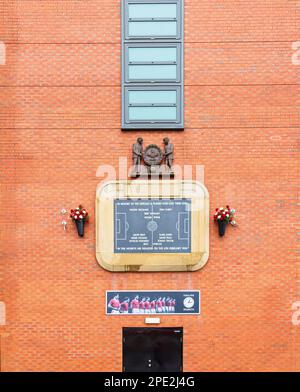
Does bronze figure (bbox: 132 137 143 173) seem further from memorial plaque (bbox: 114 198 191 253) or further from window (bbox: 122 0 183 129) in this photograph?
memorial plaque (bbox: 114 198 191 253)

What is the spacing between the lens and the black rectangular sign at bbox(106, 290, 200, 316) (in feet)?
21.2

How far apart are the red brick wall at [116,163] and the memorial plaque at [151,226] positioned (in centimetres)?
46

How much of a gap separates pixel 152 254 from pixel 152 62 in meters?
3.24

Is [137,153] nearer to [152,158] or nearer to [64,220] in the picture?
[152,158]

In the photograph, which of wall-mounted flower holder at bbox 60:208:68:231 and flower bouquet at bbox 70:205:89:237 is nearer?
flower bouquet at bbox 70:205:89:237

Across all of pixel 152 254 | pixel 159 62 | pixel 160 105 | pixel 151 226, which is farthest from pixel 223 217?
pixel 159 62

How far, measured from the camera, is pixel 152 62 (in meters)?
6.44

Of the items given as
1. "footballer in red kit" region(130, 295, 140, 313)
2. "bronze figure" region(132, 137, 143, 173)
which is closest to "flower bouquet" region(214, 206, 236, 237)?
"bronze figure" region(132, 137, 143, 173)

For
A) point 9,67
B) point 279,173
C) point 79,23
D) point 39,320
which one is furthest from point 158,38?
point 39,320

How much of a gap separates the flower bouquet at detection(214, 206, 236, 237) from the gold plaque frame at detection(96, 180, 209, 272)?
18 cm

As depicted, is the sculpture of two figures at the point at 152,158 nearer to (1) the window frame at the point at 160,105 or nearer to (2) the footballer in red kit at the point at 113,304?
(1) the window frame at the point at 160,105

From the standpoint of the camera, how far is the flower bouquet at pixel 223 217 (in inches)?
249

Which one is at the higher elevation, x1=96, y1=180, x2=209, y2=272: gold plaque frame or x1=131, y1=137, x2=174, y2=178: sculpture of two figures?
x1=131, y1=137, x2=174, y2=178: sculpture of two figures

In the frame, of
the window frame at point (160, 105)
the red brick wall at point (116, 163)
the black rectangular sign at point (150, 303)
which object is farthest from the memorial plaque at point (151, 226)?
the window frame at point (160, 105)
